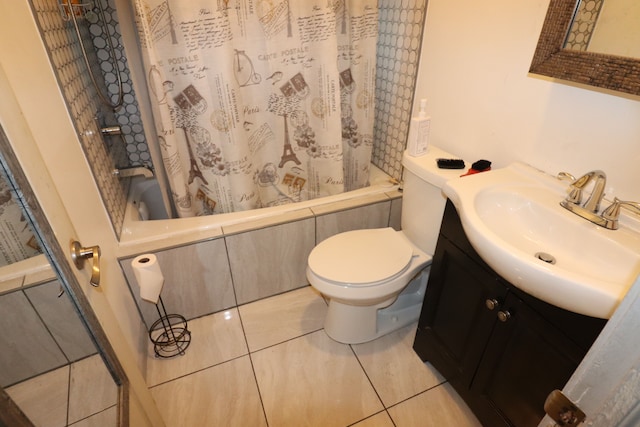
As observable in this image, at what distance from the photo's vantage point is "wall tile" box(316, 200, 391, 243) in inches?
70.2

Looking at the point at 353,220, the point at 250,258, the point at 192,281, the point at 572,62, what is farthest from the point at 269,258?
the point at 572,62

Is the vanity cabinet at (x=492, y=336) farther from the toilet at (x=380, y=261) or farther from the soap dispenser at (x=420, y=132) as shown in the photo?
the soap dispenser at (x=420, y=132)

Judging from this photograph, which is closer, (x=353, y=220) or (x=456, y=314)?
(x=456, y=314)

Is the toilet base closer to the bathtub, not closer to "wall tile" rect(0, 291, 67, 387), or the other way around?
the bathtub

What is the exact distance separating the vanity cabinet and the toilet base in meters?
0.23

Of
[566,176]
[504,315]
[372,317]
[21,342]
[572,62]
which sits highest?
[572,62]

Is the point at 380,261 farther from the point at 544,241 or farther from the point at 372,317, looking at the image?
Result: the point at 544,241

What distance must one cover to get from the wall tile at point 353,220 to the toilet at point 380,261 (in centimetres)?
18

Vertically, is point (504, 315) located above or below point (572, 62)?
below

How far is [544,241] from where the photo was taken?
3.35 feet

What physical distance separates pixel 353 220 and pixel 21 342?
1430 millimetres

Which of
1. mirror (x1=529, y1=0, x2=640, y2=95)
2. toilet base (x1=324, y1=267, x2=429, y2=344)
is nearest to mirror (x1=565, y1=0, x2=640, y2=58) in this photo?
mirror (x1=529, y1=0, x2=640, y2=95)

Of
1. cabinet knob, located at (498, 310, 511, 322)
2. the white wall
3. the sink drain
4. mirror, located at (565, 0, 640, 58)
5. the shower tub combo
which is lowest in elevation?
the shower tub combo

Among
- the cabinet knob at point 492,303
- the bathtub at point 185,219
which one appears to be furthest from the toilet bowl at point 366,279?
the cabinet knob at point 492,303
